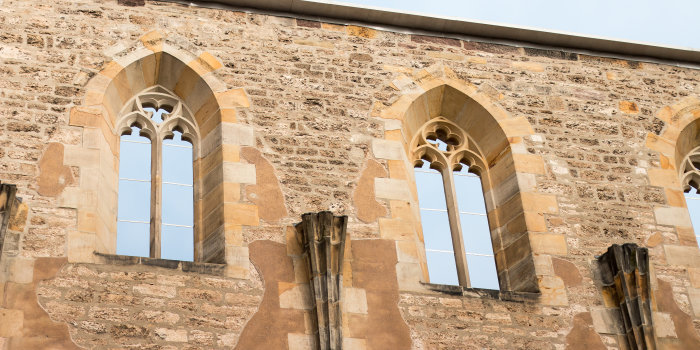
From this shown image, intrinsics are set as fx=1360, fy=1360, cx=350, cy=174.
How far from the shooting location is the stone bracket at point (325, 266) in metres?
11.0

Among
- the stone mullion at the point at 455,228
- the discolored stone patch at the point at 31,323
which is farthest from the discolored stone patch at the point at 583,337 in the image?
the discolored stone patch at the point at 31,323

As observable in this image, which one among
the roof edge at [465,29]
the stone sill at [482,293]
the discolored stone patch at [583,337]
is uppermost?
the roof edge at [465,29]

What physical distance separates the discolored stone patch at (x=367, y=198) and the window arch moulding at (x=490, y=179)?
68 millimetres

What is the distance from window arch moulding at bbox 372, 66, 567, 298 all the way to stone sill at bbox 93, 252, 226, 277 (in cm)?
160

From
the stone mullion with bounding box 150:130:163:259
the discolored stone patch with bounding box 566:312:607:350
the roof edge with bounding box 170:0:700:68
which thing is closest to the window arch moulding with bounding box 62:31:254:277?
the stone mullion with bounding box 150:130:163:259

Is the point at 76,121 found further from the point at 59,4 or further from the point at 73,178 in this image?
the point at 59,4

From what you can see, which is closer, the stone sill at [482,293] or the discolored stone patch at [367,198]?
the stone sill at [482,293]

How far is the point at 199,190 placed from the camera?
12.1 meters

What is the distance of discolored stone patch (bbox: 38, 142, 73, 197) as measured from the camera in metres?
11.3

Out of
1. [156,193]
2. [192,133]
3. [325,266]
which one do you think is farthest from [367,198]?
[156,193]

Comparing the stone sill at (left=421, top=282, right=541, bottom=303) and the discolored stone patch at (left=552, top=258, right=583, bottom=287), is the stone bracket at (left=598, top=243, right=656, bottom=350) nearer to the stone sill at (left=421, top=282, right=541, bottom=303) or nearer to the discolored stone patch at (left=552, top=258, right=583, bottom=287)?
the discolored stone patch at (left=552, top=258, right=583, bottom=287)

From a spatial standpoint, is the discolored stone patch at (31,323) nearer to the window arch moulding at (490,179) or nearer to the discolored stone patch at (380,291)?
the discolored stone patch at (380,291)

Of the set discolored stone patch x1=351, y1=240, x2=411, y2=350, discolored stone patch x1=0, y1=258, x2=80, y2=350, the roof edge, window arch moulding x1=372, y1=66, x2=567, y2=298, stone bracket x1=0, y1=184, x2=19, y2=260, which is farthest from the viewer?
the roof edge

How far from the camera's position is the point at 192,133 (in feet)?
41.1
